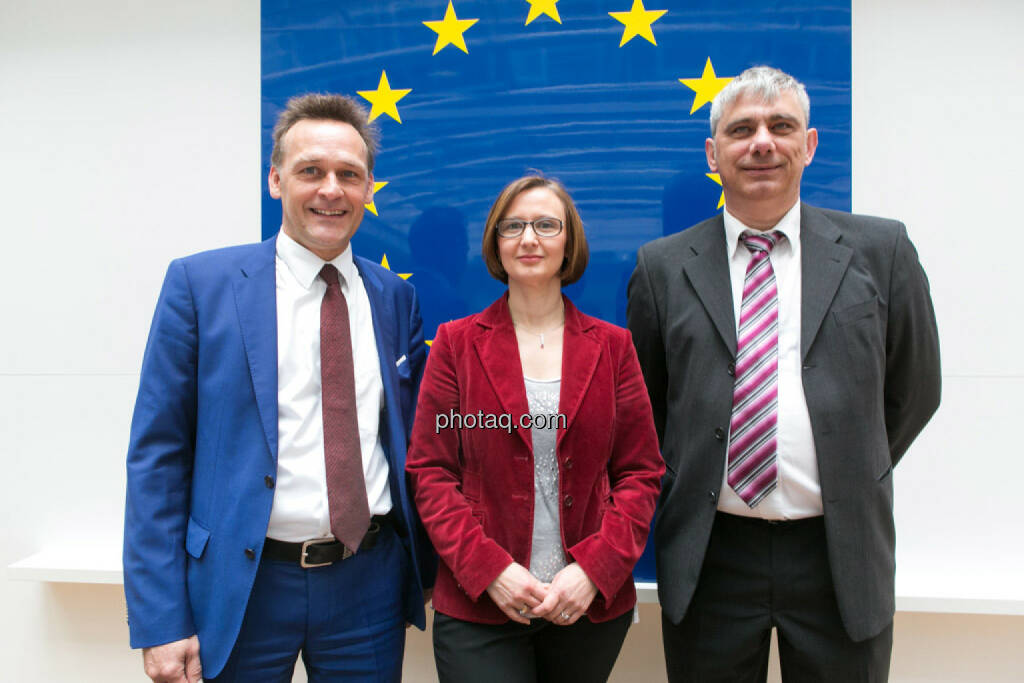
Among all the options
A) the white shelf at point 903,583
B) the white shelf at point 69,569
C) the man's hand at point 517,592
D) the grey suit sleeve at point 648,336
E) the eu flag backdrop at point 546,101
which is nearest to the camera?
the man's hand at point 517,592

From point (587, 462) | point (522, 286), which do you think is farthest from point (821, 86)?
point (587, 462)

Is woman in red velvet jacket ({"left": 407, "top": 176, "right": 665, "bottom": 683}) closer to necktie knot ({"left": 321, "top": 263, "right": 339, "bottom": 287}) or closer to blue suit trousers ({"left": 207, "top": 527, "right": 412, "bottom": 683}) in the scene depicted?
blue suit trousers ({"left": 207, "top": 527, "right": 412, "bottom": 683})

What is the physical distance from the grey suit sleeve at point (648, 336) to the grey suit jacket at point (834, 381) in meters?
0.01

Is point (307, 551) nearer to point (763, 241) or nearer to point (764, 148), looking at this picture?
point (763, 241)

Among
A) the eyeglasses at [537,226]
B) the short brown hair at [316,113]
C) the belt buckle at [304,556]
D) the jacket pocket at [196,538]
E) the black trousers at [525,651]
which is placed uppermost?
the short brown hair at [316,113]

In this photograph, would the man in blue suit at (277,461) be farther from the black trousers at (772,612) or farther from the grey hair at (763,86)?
the grey hair at (763,86)

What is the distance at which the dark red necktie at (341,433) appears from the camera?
151 cm

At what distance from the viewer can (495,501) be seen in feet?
4.89

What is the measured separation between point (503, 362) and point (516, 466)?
264mm

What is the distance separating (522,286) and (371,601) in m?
0.94

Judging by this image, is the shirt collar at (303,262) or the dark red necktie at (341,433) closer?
the dark red necktie at (341,433)

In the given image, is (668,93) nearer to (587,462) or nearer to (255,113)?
(587,462)

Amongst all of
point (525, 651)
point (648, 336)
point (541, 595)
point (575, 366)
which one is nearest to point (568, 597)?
point (541, 595)

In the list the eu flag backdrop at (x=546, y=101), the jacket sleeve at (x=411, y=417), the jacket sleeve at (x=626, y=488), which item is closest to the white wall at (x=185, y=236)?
the eu flag backdrop at (x=546, y=101)
